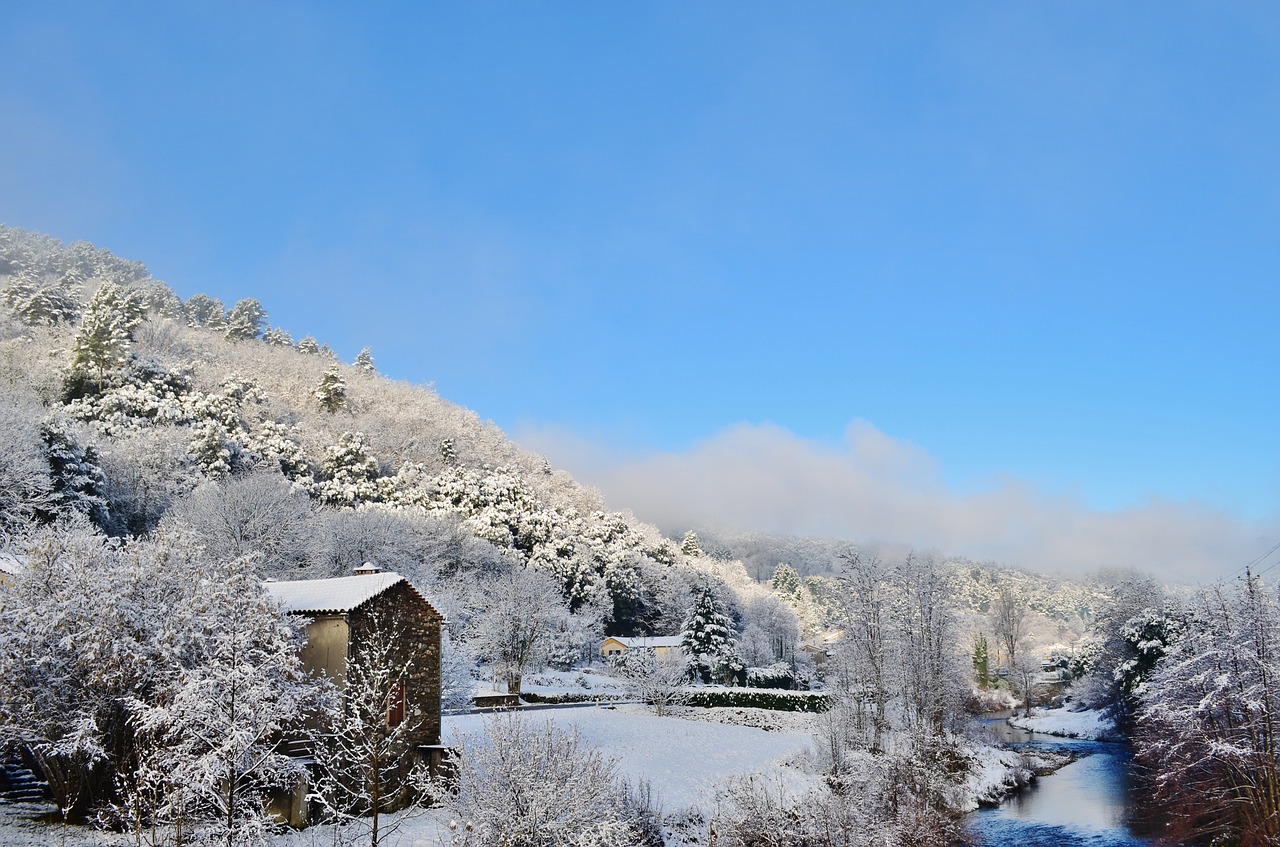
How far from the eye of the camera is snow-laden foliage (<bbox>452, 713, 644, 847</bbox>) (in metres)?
12.2

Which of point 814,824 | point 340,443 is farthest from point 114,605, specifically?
point 340,443

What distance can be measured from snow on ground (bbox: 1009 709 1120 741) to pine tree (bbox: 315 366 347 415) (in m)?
65.5

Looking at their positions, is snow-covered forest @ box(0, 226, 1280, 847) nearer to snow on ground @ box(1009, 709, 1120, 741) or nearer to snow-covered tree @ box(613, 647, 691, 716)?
snow-covered tree @ box(613, 647, 691, 716)

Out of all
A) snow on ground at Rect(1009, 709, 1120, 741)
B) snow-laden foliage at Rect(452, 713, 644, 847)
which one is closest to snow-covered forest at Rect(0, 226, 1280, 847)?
snow-laden foliage at Rect(452, 713, 644, 847)

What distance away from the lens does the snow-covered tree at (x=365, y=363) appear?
104394 millimetres

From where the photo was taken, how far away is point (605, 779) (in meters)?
13.4

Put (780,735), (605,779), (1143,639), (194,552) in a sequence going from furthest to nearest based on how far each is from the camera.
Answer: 1. (1143,639)
2. (780,735)
3. (194,552)
4. (605,779)

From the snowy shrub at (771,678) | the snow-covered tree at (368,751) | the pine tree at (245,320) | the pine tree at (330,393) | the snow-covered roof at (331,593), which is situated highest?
the pine tree at (245,320)

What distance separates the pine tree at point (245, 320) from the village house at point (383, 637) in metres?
91.0

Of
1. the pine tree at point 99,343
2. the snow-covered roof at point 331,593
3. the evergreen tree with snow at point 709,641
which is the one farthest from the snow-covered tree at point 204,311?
the snow-covered roof at point 331,593

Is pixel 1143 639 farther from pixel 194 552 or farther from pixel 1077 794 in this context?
pixel 194 552

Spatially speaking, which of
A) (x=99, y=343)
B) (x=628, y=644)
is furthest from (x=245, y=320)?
(x=628, y=644)

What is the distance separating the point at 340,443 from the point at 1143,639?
180 ft

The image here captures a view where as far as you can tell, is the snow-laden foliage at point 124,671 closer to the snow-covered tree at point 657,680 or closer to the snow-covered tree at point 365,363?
the snow-covered tree at point 657,680
